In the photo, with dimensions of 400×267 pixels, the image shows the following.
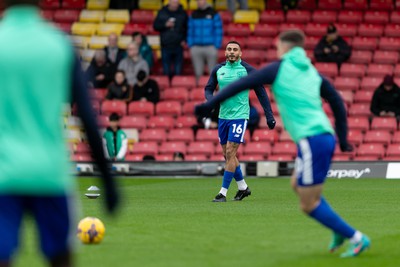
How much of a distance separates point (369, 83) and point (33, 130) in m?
21.6

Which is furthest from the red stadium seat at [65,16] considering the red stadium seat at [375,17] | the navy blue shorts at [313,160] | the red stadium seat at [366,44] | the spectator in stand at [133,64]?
the navy blue shorts at [313,160]

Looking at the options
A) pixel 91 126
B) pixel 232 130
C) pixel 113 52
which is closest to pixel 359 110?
pixel 113 52

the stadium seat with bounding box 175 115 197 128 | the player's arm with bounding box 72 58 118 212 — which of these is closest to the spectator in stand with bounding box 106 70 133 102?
the stadium seat with bounding box 175 115 197 128

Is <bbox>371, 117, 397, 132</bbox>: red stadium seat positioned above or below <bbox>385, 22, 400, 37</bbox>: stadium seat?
below

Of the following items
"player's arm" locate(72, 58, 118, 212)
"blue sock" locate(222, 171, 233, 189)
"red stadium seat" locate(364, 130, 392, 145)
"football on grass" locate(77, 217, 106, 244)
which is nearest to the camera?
"player's arm" locate(72, 58, 118, 212)

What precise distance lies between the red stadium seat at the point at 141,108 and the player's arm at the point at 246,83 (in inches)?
654

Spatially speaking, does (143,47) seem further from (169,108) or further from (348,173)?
(348,173)

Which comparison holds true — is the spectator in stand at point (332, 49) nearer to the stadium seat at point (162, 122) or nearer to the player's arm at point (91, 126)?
the stadium seat at point (162, 122)

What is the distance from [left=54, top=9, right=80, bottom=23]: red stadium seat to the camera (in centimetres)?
2934

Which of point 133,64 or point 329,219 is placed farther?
point 133,64

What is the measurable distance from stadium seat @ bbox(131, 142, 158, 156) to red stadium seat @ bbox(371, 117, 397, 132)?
5.18 meters

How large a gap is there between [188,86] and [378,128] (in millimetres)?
4724

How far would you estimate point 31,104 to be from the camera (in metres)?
5.94

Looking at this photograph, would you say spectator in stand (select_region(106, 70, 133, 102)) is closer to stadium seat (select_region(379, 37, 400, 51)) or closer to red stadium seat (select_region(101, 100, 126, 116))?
red stadium seat (select_region(101, 100, 126, 116))
